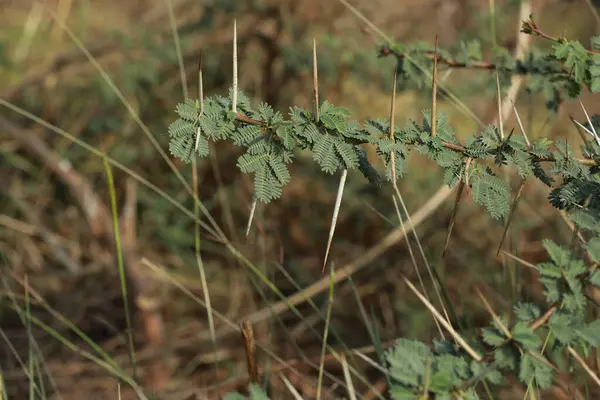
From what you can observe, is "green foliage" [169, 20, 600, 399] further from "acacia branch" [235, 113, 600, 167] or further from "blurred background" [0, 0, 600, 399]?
"blurred background" [0, 0, 600, 399]

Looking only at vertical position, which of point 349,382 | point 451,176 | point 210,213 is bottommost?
point 349,382

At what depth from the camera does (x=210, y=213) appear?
2.43m

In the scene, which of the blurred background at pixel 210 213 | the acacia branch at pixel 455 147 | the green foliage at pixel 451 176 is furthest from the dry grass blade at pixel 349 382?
the blurred background at pixel 210 213

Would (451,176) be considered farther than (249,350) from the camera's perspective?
No

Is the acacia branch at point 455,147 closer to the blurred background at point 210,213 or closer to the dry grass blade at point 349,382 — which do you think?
the dry grass blade at point 349,382

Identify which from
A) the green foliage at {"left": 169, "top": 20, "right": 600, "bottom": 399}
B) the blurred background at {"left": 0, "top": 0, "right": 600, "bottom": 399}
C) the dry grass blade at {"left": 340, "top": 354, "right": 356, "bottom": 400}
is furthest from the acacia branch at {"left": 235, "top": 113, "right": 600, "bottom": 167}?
the blurred background at {"left": 0, "top": 0, "right": 600, "bottom": 399}

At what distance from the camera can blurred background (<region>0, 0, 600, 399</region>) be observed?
6.70 feet

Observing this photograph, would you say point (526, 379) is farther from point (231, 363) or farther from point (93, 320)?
point (93, 320)

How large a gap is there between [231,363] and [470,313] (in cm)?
72

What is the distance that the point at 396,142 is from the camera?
37.0 inches

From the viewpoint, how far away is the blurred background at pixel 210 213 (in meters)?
2.04

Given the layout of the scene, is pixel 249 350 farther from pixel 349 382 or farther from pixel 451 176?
pixel 451 176

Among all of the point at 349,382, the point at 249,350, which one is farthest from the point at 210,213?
the point at 349,382

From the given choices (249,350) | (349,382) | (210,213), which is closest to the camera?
(349,382)
